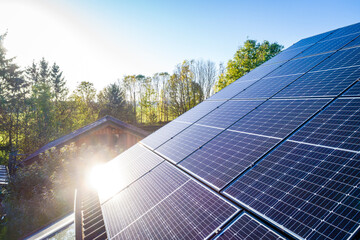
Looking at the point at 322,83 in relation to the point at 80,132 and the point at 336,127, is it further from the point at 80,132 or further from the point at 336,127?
the point at 80,132

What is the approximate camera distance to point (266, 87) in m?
6.29

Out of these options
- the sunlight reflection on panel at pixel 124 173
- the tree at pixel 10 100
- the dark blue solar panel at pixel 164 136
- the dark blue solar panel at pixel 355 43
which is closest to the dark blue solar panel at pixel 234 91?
the dark blue solar panel at pixel 164 136

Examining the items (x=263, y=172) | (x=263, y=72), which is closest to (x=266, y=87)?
(x=263, y=72)

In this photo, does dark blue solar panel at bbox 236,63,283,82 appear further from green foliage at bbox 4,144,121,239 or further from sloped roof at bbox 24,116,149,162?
sloped roof at bbox 24,116,149,162

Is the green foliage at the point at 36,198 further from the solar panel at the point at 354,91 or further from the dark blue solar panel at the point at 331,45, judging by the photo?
the dark blue solar panel at the point at 331,45

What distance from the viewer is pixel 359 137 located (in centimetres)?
271

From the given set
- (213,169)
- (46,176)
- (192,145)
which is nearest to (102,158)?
(46,176)

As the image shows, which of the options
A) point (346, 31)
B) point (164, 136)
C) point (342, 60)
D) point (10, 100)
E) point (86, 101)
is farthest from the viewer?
point (86, 101)

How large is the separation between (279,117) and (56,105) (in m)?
41.8

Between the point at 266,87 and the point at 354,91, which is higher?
the point at 354,91

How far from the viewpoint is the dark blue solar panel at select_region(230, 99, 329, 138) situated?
12.4 ft

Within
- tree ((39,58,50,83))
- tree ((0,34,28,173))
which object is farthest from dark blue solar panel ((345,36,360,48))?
tree ((39,58,50,83))

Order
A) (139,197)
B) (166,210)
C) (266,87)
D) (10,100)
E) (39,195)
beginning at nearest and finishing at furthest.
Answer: (166,210) < (139,197) < (266,87) < (39,195) < (10,100)

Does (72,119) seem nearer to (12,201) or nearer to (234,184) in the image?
(12,201)
